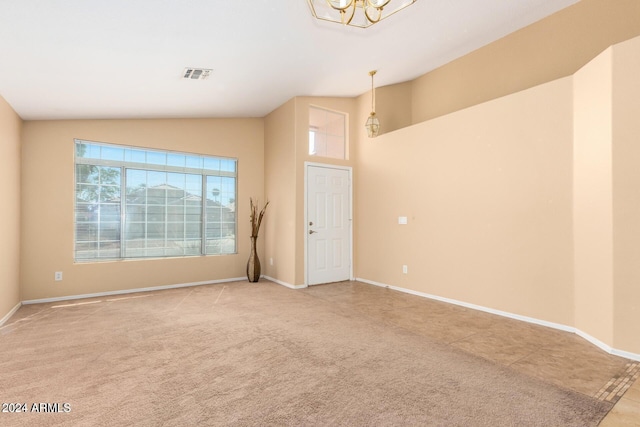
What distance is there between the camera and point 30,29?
226cm

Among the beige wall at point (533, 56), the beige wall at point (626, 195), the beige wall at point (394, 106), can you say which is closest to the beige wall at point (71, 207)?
the beige wall at point (394, 106)

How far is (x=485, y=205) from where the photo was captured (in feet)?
12.8

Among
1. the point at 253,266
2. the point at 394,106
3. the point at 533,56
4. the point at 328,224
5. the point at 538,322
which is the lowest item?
the point at 538,322

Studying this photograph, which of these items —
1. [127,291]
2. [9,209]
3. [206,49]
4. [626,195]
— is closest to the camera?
[626,195]

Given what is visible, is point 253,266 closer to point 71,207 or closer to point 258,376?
point 71,207

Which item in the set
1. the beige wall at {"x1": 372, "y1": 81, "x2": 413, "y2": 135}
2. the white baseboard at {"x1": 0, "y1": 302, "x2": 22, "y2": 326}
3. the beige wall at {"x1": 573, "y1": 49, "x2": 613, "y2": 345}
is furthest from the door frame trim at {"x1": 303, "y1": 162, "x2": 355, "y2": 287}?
the white baseboard at {"x1": 0, "y1": 302, "x2": 22, "y2": 326}

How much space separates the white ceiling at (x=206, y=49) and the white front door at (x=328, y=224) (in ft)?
4.65

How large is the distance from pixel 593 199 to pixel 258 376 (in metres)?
3.24

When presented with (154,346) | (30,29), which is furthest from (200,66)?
(154,346)

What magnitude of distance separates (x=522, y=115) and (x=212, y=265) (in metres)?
4.89

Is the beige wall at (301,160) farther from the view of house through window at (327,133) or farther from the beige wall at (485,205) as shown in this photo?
the beige wall at (485,205)

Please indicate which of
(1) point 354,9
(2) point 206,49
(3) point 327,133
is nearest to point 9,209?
(2) point 206,49

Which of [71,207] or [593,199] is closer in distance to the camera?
[593,199]

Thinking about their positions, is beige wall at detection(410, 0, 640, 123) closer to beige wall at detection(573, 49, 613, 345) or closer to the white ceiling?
the white ceiling
